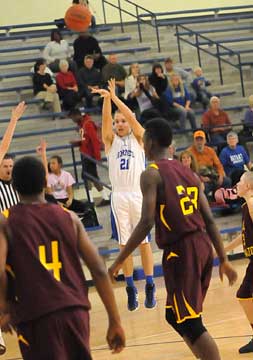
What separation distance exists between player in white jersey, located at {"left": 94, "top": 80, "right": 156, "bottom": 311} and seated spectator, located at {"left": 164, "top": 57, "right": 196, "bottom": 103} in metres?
7.53

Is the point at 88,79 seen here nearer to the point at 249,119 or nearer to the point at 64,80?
the point at 64,80

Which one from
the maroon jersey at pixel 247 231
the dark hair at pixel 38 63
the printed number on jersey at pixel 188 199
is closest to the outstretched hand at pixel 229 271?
the printed number on jersey at pixel 188 199

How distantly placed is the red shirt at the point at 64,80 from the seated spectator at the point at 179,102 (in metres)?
1.66

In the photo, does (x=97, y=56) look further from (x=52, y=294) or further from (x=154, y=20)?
(x=52, y=294)

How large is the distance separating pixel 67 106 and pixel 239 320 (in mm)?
7383

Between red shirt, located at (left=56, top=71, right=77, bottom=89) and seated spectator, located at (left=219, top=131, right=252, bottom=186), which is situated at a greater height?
red shirt, located at (left=56, top=71, right=77, bottom=89)

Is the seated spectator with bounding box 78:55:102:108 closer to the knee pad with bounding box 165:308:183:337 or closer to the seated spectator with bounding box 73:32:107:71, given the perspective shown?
the seated spectator with bounding box 73:32:107:71

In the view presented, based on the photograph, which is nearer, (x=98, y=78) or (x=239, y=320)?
(x=239, y=320)

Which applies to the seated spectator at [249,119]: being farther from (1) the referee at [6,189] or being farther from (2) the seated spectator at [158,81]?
(1) the referee at [6,189]

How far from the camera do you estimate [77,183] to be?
44.0 feet

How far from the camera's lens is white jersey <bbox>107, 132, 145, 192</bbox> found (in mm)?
8289

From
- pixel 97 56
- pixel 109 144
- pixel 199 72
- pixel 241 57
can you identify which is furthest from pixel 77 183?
pixel 241 57

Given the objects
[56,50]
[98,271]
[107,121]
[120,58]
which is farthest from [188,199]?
[120,58]

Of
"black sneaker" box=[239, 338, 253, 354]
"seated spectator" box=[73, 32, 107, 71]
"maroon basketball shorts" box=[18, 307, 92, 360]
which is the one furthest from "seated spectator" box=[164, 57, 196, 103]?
"maroon basketball shorts" box=[18, 307, 92, 360]
